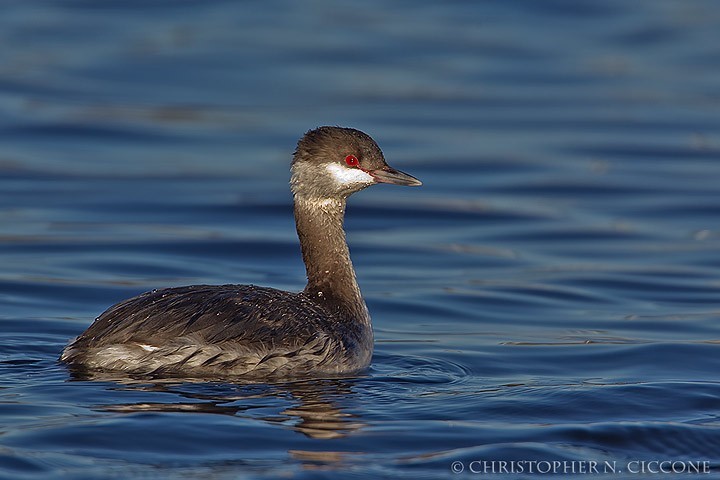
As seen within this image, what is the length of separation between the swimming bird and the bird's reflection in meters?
0.12

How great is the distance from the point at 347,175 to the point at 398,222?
19.3 ft

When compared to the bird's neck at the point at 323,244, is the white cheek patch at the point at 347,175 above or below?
above

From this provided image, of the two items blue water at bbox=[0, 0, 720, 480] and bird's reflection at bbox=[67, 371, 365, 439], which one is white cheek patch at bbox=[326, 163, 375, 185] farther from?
bird's reflection at bbox=[67, 371, 365, 439]

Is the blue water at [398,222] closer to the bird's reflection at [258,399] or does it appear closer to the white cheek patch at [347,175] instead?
the bird's reflection at [258,399]

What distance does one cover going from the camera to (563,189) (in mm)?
17969

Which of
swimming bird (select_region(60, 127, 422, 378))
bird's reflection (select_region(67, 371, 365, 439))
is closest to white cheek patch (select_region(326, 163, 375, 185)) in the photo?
swimming bird (select_region(60, 127, 422, 378))

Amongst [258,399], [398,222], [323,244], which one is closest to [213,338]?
[258,399]

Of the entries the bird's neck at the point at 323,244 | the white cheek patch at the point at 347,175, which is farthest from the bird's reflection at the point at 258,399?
the white cheek patch at the point at 347,175

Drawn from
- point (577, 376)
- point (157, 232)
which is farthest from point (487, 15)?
point (577, 376)

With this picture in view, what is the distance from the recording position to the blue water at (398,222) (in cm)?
879

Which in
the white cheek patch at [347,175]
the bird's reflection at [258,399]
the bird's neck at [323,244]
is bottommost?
the bird's reflection at [258,399]

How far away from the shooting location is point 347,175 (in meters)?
11.0

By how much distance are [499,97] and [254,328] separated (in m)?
13.4

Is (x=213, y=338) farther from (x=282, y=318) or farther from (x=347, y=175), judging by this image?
(x=347, y=175)
